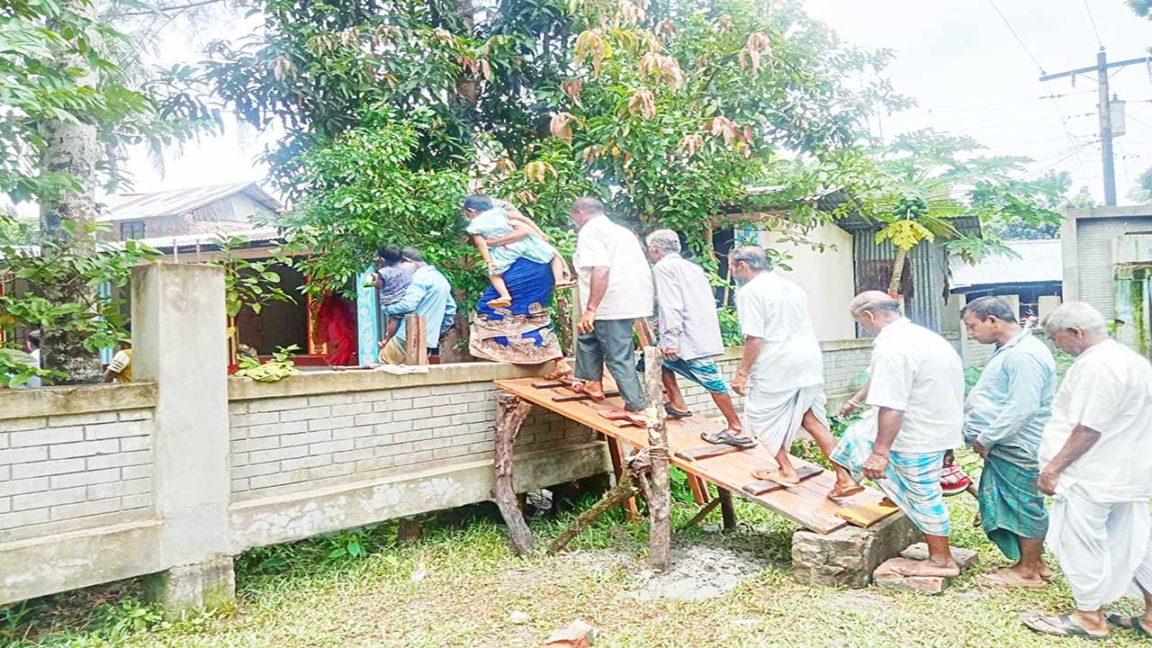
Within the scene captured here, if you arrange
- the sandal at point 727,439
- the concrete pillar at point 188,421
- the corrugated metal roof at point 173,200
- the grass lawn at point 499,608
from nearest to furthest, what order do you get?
the grass lawn at point 499,608, the concrete pillar at point 188,421, the sandal at point 727,439, the corrugated metal roof at point 173,200

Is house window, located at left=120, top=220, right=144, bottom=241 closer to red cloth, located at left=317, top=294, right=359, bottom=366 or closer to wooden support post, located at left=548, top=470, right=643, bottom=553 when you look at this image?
red cloth, located at left=317, top=294, right=359, bottom=366

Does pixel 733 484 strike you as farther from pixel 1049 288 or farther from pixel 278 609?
pixel 1049 288

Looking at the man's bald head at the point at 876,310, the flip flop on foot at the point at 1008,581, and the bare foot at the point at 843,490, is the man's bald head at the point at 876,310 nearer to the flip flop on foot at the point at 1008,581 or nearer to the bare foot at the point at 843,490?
the bare foot at the point at 843,490

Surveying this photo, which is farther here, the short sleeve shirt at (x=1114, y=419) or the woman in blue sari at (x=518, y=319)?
the woman in blue sari at (x=518, y=319)

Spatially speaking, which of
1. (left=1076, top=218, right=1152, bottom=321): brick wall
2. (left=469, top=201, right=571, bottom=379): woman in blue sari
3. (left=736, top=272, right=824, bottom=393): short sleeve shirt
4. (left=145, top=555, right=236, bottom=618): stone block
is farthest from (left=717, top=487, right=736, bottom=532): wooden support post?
(left=1076, top=218, right=1152, bottom=321): brick wall

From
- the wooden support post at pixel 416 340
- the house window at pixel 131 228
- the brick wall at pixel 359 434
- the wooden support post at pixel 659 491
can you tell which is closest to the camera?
the brick wall at pixel 359 434

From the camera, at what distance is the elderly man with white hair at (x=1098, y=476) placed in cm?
398

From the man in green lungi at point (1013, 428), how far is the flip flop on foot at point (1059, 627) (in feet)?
2.02

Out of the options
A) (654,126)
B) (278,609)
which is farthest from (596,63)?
(278,609)

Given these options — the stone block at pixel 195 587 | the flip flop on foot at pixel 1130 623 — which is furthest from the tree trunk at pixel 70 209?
the flip flop on foot at pixel 1130 623

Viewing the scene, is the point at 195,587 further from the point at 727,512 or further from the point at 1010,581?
the point at 1010,581

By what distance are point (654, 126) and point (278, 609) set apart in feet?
16.9

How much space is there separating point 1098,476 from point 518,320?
403 cm

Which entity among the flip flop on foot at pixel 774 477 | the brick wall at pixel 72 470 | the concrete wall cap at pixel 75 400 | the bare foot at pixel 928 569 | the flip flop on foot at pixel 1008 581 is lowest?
the flip flop on foot at pixel 1008 581
